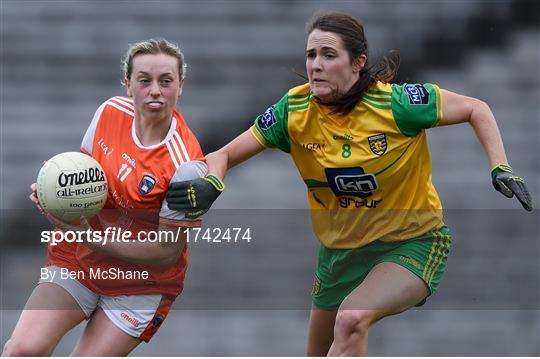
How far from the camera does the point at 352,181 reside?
4.39 metres

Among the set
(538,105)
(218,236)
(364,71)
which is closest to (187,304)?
(218,236)

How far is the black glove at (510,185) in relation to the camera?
4113mm

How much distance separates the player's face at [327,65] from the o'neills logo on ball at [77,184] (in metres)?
0.91

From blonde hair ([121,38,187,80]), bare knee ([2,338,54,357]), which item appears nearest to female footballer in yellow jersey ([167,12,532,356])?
blonde hair ([121,38,187,80])

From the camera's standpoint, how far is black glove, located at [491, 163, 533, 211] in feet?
13.5

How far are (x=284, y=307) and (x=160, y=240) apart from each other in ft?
8.47

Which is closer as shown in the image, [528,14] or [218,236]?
[218,236]

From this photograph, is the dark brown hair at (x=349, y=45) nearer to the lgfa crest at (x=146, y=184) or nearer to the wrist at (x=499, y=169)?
the wrist at (x=499, y=169)

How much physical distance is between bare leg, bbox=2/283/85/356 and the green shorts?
1003mm

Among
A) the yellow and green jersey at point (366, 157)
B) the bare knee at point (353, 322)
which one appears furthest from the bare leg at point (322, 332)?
the bare knee at point (353, 322)

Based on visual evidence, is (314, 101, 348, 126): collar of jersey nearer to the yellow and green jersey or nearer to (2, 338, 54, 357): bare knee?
the yellow and green jersey

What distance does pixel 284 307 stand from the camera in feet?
22.3

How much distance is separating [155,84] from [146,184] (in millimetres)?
385

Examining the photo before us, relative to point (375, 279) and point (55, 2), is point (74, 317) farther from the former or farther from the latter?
point (55, 2)
